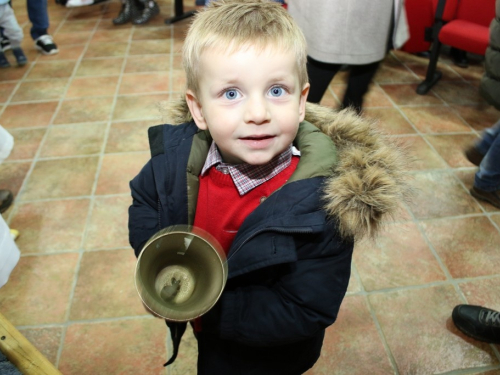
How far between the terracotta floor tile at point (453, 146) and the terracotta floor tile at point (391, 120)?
0.64 feet

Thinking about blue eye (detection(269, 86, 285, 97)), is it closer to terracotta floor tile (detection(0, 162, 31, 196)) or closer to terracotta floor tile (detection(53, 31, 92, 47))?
terracotta floor tile (detection(0, 162, 31, 196))

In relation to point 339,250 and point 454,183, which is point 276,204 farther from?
point 454,183

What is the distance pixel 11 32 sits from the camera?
12.6ft

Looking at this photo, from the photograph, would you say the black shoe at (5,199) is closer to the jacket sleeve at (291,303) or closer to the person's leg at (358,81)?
the jacket sleeve at (291,303)

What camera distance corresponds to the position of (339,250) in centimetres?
97

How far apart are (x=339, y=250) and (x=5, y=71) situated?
428 cm

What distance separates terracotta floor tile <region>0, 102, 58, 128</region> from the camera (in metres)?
3.27

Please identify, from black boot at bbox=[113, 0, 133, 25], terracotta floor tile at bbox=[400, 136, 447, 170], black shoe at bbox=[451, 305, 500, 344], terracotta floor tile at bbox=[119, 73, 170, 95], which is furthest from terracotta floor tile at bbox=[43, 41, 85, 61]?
black shoe at bbox=[451, 305, 500, 344]

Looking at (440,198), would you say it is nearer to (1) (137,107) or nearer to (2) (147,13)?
(1) (137,107)

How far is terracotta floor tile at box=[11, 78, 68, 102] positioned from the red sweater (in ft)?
10.2

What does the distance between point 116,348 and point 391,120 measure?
105 inches

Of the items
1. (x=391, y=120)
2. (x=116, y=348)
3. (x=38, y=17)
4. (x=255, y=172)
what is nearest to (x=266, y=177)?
(x=255, y=172)

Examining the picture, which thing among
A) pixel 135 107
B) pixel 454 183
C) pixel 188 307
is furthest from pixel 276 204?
pixel 135 107

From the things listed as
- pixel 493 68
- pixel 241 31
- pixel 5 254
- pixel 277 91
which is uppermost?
pixel 241 31
